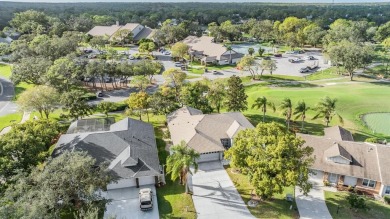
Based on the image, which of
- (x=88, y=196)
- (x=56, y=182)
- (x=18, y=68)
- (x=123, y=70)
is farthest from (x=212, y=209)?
(x=18, y=68)

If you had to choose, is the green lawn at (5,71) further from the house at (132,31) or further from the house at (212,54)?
the house at (212,54)

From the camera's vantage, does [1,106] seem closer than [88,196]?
No

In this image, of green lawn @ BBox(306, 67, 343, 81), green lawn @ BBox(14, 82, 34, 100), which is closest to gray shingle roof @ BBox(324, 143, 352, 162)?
green lawn @ BBox(306, 67, 343, 81)

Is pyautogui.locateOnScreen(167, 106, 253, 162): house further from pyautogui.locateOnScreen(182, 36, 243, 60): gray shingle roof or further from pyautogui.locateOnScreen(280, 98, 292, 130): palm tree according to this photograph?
pyautogui.locateOnScreen(182, 36, 243, 60): gray shingle roof

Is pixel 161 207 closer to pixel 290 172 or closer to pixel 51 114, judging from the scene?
pixel 290 172

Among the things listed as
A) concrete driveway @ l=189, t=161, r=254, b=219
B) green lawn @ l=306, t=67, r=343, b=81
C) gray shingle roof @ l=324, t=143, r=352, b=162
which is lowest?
concrete driveway @ l=189, t=161, r=254, b=219

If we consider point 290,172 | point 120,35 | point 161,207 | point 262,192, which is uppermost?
Answer: point 120,35

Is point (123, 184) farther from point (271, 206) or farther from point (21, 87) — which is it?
point (21, 87)
